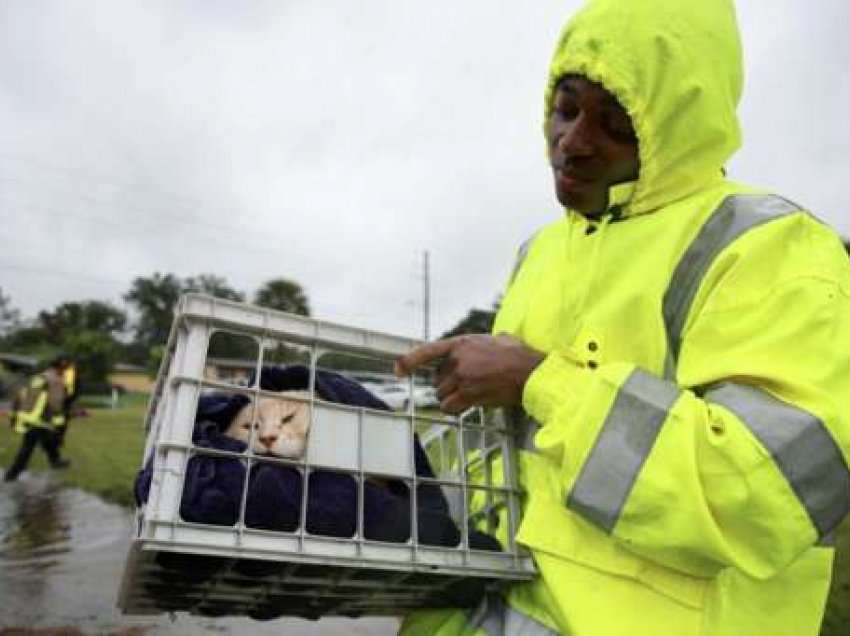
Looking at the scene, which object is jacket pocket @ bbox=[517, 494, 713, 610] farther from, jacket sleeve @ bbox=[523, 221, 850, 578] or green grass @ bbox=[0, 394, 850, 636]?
green grass @ bbox=[0, 394, 850, 636]

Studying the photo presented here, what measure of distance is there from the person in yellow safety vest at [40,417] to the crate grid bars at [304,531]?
11124mm

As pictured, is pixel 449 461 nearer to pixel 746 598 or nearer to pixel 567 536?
pixel 567 536

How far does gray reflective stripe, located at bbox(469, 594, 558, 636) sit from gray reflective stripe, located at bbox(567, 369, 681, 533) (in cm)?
30

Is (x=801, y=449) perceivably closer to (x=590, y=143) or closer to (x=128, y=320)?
(x=590, y=143)

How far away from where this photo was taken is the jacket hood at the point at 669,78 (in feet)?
4.29

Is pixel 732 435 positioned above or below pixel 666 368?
below

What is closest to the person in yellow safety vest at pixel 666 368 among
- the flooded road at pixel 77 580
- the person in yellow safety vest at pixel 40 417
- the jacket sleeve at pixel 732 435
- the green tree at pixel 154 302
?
the jacket sleeve at pixel 732 435

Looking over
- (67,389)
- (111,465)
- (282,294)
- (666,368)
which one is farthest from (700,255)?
(282,294)

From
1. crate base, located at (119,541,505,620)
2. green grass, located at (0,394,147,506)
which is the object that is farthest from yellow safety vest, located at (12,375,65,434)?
crate base, located at (119,541,505,620)

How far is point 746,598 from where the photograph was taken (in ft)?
3.81

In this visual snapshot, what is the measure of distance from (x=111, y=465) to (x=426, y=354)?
1180cm

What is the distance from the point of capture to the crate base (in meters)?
1.30

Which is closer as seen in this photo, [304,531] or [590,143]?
[304,531]

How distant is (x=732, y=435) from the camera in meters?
1.07
